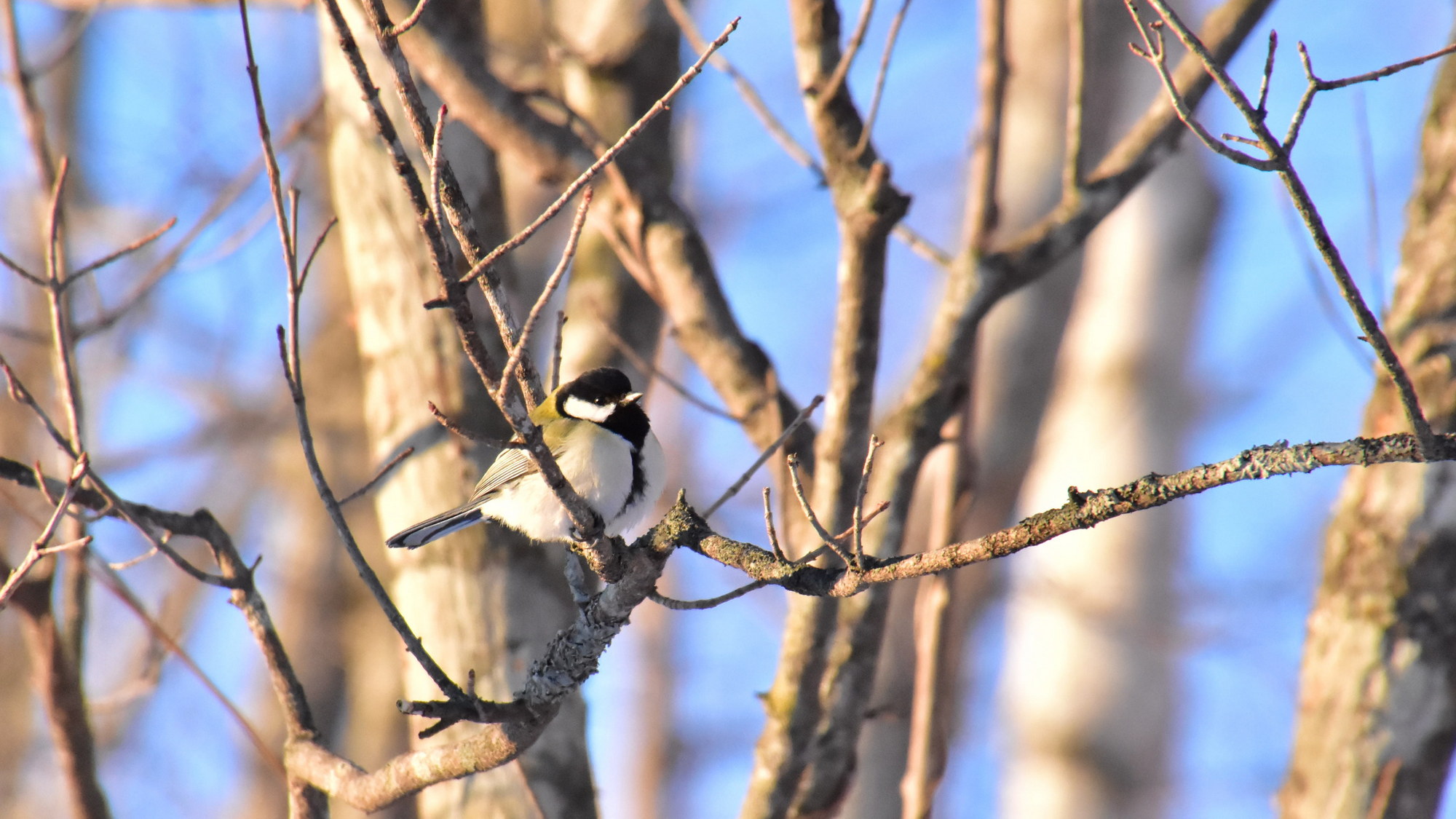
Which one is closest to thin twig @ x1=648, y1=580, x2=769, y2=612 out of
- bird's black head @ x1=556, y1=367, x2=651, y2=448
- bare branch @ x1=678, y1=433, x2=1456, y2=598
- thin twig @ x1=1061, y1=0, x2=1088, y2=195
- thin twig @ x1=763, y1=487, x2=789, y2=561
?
thin twig @ x1=763, y1=487, x2=789, y2=561

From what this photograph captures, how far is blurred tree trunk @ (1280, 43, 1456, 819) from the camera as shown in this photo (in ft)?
10.2

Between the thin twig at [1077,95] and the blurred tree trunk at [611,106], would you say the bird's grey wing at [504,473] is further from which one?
the thin twig at [1077,95]

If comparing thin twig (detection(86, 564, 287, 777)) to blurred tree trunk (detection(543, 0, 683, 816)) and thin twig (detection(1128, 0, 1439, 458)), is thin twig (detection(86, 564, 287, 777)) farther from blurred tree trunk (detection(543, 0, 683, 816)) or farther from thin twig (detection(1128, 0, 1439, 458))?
thin twig (detection(1128, 0, 1439, 458))

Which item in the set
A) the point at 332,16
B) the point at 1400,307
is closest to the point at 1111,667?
the point at 1400,307

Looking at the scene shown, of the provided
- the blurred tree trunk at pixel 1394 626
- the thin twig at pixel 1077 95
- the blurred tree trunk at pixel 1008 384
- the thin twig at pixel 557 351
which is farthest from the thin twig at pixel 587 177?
the blurred tree trunk at pixel 1008 384

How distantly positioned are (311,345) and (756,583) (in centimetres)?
710

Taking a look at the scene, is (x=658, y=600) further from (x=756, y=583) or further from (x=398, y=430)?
(x=398, y=430)

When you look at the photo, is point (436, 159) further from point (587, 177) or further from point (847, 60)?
point (847, 60)

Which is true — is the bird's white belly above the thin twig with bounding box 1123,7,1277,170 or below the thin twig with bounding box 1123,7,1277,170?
above

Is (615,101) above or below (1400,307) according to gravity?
above

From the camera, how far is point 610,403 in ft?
11.4

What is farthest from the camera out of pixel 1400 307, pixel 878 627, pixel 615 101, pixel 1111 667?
pixel 1111 667

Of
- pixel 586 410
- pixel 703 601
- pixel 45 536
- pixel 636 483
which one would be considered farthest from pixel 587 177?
pixel 586 410

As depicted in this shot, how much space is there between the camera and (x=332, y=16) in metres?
1.46
